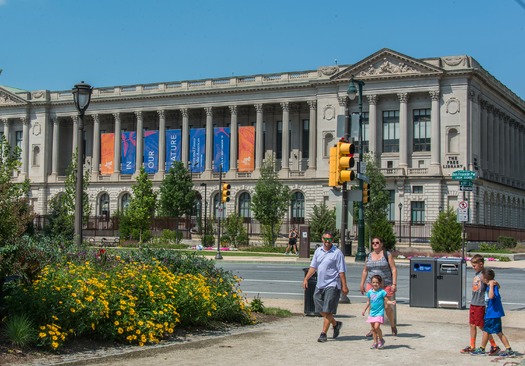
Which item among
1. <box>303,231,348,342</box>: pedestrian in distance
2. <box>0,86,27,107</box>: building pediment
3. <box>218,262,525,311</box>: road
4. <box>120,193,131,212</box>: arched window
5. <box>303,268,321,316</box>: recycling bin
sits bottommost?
<box>218,262,525,311</box>: road

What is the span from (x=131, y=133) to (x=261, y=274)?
6431cm

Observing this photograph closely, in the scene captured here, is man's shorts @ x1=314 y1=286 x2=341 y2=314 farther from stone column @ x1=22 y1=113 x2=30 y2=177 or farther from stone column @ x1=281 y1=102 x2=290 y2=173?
stone column @ x1=22 y1=113 x2=30 y2=177

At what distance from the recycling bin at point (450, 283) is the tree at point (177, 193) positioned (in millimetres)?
65320

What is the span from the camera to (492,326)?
42.1 feet

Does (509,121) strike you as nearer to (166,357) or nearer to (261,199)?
(261,199)

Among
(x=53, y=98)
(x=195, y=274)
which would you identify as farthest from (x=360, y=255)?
(x=53, y=98)

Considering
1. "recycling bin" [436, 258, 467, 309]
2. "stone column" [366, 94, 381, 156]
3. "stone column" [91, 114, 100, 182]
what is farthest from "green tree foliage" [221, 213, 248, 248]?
"recycling bin" [436, 258, 467, 309]

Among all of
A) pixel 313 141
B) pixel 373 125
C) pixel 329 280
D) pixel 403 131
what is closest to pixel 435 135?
pixel 403 131

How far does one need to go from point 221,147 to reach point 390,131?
20.0 m

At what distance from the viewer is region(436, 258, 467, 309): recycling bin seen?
19.3 meters

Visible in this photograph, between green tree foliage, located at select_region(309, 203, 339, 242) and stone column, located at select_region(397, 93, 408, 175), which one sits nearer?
green tree foliage, located at select_region(309, 203, 339, 242)

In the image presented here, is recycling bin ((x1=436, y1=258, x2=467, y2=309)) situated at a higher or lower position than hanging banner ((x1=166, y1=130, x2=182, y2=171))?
lower

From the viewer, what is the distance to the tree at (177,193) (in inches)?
3324

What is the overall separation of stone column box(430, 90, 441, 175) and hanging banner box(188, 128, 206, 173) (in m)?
26.6
